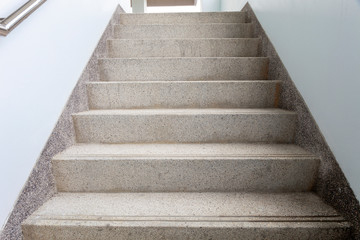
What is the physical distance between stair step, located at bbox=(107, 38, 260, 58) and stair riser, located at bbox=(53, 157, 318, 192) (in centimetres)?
113

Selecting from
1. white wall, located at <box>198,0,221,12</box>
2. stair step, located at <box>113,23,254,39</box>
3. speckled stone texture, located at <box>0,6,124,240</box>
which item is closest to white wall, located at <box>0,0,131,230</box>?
speckled stone texture, located at <box>0,6,124,240</box>

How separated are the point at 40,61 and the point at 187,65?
98 centimetres

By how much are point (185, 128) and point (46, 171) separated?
716 mm

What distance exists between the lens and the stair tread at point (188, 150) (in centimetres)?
122

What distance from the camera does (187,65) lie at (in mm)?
1822

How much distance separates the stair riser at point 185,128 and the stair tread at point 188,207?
0.34 meters

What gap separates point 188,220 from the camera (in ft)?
3.23

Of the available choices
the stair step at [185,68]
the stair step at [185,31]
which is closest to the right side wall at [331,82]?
the stair step at [185,68]

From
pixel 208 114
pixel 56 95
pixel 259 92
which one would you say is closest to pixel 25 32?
pixel 56 95

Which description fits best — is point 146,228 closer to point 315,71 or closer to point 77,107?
point 77,107

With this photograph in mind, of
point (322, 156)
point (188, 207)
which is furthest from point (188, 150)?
point (322, 156)

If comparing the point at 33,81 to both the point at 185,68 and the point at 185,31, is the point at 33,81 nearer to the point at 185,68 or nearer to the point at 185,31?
the point at 185,68

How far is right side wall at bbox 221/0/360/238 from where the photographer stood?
36.0 inches

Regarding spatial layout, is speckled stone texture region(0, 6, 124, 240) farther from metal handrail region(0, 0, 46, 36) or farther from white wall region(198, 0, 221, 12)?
white wall region(198, 0, 221, 12)
